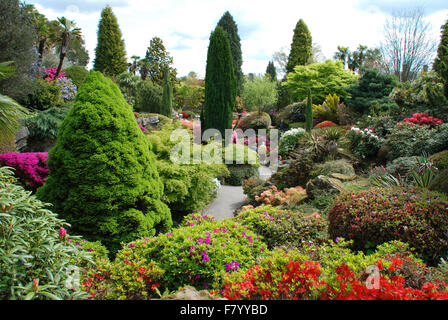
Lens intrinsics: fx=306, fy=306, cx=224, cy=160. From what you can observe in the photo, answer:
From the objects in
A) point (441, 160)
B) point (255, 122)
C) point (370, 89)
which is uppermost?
point (370, 89)

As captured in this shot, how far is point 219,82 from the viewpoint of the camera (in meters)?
13.3

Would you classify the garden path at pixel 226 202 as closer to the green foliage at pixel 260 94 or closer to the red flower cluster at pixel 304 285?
the red flower cluster at pixel 304 285

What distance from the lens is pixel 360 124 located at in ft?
43.3

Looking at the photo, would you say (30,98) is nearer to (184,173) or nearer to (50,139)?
(50,139)

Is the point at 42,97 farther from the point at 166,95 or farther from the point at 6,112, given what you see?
the point at 166,95

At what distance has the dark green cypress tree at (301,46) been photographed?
28125 millimetres

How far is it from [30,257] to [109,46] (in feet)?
92.4

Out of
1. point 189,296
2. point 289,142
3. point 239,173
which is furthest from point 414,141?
point 189,296

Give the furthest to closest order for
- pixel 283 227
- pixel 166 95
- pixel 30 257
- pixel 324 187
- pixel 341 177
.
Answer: pixel 166 95 < pixel 341 177 < pixel 324 187 < pixel 283 227 < pixel 30 257

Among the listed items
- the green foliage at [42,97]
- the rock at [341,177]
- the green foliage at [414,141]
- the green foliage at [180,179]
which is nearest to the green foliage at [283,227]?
the green foliage at [180,179]

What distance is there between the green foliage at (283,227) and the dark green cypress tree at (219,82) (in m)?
9.09

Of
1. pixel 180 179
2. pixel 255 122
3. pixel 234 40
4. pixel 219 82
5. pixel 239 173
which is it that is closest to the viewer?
pixel 180 179
